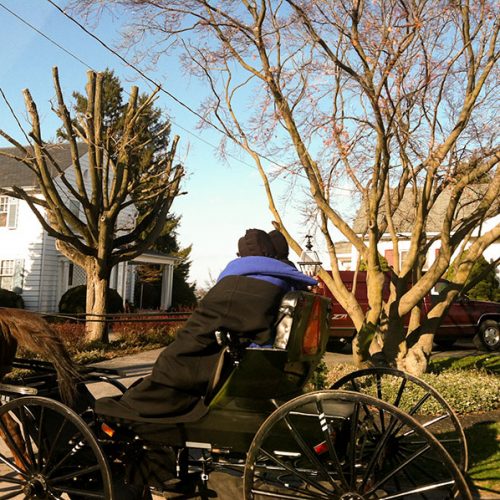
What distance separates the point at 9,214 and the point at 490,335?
20.3 metres

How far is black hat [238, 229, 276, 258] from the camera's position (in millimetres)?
3518

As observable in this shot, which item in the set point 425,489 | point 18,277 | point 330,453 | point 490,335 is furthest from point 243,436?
point 18,277

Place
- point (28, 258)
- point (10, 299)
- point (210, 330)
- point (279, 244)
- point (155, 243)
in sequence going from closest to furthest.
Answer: point (210, 330) → point (279, 244) → point (10, 299) → point (28, 258) → point (155, 243)

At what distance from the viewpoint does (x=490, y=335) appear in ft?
52.9

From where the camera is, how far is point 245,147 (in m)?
10.5

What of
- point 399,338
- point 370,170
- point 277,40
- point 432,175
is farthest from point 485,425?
point 277,40

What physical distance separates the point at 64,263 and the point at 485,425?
75.0ft

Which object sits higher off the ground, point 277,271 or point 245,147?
point 245,147

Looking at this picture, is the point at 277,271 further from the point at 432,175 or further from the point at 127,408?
the point at 432,175

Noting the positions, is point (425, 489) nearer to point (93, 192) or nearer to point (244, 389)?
point (244, 389)

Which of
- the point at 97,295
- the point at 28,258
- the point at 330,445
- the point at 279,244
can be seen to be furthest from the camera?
the point at 28,258

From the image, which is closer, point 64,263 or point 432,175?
point 432,175

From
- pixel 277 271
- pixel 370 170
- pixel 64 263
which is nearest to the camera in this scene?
pixel 277 271

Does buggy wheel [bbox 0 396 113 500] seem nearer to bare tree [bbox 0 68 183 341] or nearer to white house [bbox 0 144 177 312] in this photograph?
bare tree [bbox 0 68 183 341]
